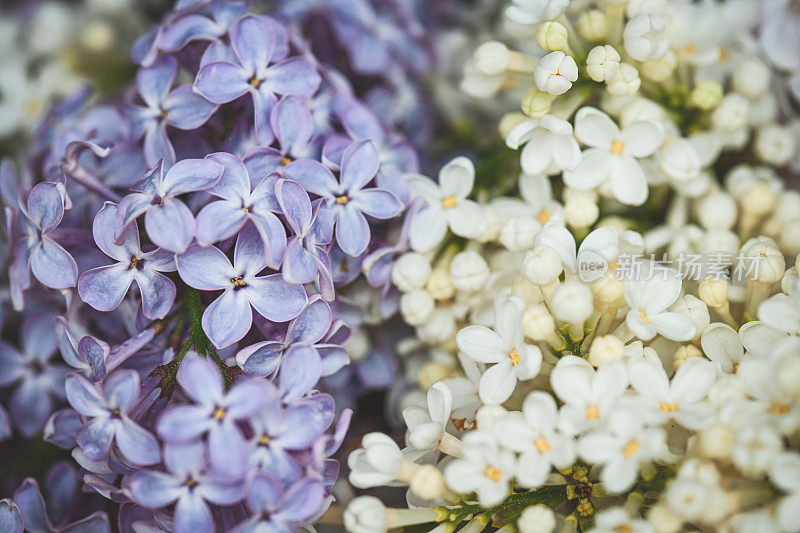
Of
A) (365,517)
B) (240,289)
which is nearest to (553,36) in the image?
(240,289)

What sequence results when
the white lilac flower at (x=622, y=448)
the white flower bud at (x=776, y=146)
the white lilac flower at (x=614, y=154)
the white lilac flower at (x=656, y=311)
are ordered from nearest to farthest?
the white lilac flower at (x=622, y=448) → the white lilac flower at (x=656, y=311) → the white lilac flower at (x=614, y=154) → the white flower bud at (x=776, y=146)

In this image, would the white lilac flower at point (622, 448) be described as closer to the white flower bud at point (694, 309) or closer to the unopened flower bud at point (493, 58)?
the white flower bud at point (694, 309)

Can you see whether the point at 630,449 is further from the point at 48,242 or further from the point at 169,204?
the point at 48,242

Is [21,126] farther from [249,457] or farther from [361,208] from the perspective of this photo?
[249,457]

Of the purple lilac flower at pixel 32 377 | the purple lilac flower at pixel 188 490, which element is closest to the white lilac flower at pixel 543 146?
the purple lilac flower at pixel 188 490

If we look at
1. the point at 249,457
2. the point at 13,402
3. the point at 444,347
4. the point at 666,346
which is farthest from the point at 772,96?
the point at 13,402

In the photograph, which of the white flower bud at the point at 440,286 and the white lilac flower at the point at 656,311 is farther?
the white flower bud at the point at 440,286

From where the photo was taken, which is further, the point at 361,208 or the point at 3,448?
the point at 3,448
